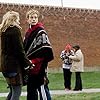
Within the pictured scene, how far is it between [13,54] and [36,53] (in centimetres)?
43

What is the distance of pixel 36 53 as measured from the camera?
8125mm

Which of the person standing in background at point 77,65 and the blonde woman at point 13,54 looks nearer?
the blonde woman at point 13,54

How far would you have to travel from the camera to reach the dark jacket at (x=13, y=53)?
786cm

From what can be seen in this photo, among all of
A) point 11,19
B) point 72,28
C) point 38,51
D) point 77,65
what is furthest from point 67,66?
point 72,28

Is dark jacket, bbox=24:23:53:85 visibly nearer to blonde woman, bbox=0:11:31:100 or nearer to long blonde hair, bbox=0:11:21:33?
blonde woman, bbox=0:11:31:100

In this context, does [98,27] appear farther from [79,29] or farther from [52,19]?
[52,19]

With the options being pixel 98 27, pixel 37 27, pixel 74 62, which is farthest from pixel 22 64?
pixel 98 27

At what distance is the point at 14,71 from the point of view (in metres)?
7.88

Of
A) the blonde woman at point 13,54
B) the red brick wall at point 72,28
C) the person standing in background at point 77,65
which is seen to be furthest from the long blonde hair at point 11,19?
the red brick wall at point 72,28

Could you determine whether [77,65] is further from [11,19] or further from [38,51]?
[11,19]

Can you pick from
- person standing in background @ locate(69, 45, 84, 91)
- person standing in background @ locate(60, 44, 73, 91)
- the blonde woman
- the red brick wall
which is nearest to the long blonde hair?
the blonde woman

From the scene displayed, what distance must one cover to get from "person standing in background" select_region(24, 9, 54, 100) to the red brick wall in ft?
81.8

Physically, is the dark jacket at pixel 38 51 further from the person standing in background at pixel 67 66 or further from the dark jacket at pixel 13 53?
the person standing in background at pixel 67 66

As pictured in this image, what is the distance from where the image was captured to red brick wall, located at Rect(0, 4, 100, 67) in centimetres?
3441
